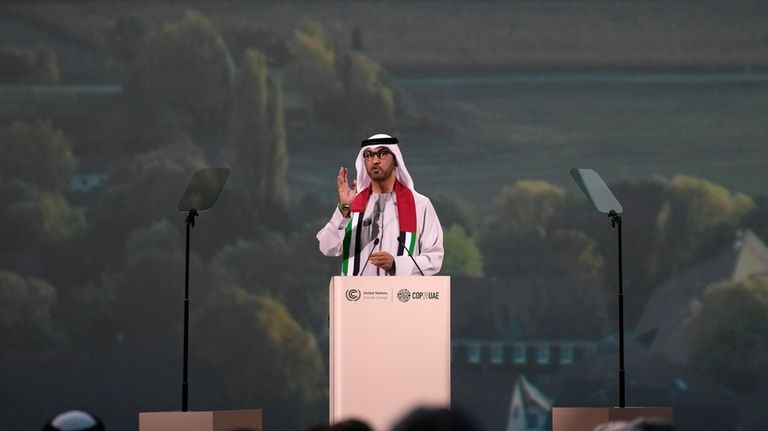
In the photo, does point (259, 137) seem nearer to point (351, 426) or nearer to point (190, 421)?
point (190, 421)

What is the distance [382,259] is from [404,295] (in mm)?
309

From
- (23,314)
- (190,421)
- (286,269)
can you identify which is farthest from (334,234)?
(23,314)

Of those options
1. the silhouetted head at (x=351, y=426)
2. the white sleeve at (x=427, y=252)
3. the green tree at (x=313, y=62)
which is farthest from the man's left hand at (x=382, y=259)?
the green tree at (x=313, y=62)

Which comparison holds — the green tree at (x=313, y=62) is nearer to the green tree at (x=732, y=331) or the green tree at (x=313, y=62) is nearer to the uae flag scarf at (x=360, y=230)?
the green tree at (x=732, y=331)

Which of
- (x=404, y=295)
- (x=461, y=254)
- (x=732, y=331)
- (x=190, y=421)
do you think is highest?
(x=461, y=254)

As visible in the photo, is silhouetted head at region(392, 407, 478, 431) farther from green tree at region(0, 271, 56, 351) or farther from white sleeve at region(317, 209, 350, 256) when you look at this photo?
green tree at region(0, 271, 56, 351)

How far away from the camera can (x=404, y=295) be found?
7039 millimetres

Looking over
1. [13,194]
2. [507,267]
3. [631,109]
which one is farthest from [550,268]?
[13,194]

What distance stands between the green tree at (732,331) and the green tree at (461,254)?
1610mm

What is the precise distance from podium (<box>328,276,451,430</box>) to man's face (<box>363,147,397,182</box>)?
825 mm

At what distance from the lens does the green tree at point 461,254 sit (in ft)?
37.2

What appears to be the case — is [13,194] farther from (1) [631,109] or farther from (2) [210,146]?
(1) [631,109]


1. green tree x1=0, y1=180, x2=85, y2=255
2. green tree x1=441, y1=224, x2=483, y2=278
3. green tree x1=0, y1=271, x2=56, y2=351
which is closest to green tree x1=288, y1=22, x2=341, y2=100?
green tree x1=441, y1=224, x2=483, y2=278

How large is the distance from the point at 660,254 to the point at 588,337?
33.0 inches
